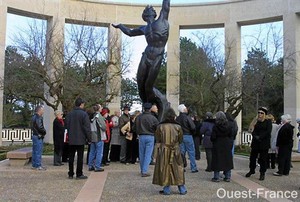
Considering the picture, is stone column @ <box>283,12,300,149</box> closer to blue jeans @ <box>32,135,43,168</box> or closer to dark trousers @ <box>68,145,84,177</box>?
blue jeans @ <box>32,135,43,168</box>

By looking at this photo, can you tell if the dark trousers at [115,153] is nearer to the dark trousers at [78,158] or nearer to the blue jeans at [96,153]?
the blue jeans at [96,153]

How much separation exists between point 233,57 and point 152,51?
14218mm

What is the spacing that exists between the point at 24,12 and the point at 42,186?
18037 millimetres

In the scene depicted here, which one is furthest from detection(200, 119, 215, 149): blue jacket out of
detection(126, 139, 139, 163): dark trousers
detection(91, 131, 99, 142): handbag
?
detection(91, 131, 99, 142): handbag

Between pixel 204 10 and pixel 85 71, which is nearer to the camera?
pixel 85 71

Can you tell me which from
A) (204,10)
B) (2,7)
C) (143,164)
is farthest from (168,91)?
(143,164)

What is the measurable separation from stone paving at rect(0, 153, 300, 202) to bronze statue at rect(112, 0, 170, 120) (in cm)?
254

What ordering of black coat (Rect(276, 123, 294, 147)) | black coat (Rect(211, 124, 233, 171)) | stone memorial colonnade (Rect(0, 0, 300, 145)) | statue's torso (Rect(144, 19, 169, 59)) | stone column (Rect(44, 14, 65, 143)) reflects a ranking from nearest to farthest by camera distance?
black coat (Rect(211, 124, 233, 171)) < black coat (Rect(276, 123, 294, 147)) < statue's torso (Rect(144, 19, 169, 59)) < stone column (Rect(44, 14, 65, 143)) < stone memorial colonnade (Rect(0, 0, 300, 145))

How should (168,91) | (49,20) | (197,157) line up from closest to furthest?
(197,157) → (49,20) → (168,91)

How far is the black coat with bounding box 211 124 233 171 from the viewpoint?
28.4 feet

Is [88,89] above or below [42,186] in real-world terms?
above

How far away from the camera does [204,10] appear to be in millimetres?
26516

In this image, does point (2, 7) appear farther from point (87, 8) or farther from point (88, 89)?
point (88, 89)

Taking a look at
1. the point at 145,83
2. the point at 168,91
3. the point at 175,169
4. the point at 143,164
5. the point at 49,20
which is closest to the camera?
the point at 175,169
